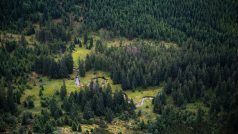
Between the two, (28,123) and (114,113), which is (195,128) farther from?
(28,123)

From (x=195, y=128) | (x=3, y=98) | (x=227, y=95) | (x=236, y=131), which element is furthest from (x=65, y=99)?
(x=236, y=131)

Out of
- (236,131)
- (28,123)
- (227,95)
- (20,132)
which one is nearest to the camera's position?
(236,131)

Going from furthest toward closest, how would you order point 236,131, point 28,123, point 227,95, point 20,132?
point 227,95 < point 28,123 < point 20,132 < point 236,131

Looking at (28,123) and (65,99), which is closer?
(28,123)

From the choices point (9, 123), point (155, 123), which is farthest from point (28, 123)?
point (155, 123)

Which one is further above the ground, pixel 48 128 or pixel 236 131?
pixel 236 131

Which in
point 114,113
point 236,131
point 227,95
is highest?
point 236,131

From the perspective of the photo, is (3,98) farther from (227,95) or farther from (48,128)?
(227,95)

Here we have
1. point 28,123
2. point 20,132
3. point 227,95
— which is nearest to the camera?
point 20,132

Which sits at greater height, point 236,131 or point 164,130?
point 236,131
